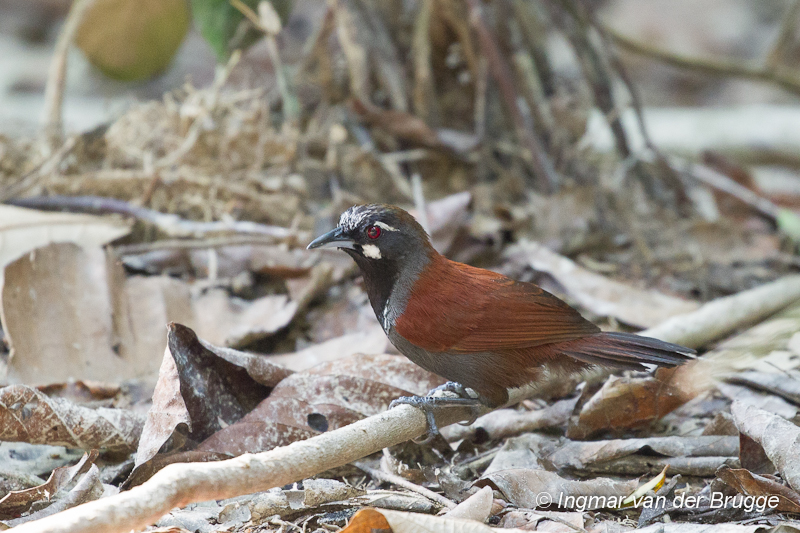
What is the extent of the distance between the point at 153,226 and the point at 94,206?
1.14ft

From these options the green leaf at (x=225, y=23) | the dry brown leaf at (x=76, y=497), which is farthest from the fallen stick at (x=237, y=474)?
the green leaf at (x=225, y=23)

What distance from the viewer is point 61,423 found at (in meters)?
2.76

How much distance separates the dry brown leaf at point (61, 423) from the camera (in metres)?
2.68

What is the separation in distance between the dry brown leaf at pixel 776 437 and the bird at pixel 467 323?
12.6 inches

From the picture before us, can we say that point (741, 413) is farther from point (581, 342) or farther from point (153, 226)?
point (153, 226)

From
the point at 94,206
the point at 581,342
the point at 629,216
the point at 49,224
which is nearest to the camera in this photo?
the point at 581,342

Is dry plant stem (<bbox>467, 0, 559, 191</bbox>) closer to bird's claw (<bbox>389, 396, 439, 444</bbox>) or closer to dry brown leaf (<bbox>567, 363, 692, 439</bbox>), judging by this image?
dry brown leaf (<bbox>567, 363, 692, 439</bbox>)

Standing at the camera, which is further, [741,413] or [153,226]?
[153,226]

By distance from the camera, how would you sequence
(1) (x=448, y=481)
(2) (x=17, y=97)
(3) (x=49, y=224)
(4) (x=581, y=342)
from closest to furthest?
(1) (x=448, y=481) < (4) (x=581, y=342) < (3) (x=49, y=224) < (2) (x=17, y=97)

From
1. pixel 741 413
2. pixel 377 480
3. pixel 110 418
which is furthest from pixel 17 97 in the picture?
pixel 741 413

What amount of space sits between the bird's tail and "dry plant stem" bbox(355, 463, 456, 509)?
90 centimetres

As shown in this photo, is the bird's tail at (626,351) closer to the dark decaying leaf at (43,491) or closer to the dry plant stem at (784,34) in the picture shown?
the dark decaying leaf at (43,491)

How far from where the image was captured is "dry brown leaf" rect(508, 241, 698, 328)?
159 inches

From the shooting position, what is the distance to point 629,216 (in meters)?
5.49
